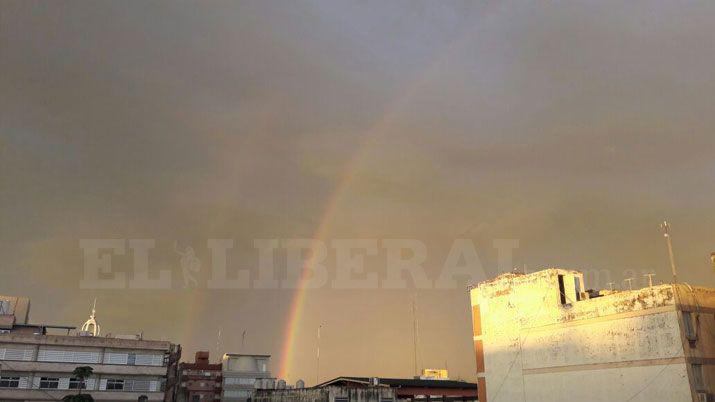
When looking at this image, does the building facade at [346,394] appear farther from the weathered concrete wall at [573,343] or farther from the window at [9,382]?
the window at [9,382]

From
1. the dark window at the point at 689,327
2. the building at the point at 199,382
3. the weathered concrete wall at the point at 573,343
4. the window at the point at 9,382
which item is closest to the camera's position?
the dark window at the point at 689,327

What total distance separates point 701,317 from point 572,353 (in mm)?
14241

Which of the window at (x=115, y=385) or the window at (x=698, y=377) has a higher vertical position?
the window at (x=115, y=385)

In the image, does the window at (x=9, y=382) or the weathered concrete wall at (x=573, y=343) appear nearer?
the weathered concrete wall at (x=573, y=343)

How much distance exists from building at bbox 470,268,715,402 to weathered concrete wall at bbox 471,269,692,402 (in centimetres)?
10

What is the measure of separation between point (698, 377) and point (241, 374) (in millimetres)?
95557

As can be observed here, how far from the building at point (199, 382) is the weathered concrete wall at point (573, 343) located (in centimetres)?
6886

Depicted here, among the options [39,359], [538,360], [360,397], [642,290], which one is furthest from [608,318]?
[39,359]

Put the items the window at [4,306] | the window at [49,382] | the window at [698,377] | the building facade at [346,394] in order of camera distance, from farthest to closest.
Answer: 1. the window at [4,306]
2. the building facade at [346,394]
3. the window at [49,382]
4. the window at [698,377]

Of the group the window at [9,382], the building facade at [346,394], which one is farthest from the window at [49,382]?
the building facade at [346,394]

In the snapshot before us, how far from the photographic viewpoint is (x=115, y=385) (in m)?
78.3

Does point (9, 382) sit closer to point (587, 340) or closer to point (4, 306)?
point (4, 306)

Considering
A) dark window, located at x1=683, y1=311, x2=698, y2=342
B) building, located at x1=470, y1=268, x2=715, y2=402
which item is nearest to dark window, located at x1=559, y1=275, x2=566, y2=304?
building, located at x1=470, y1=268, x2=715, y2=402

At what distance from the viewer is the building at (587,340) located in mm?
53719
